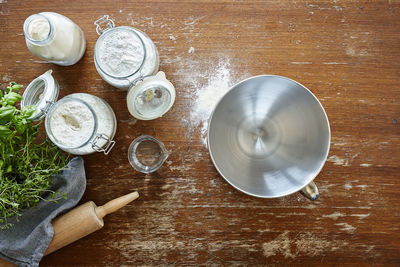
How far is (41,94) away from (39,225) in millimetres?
356

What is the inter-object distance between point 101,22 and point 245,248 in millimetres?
786

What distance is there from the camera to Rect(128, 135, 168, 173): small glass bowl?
88cm

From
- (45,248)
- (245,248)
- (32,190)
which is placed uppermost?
(32,190)

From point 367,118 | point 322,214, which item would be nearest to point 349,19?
point 367,118

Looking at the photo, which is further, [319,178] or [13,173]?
[319,178]

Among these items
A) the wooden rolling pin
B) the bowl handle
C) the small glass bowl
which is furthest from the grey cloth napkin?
the bowl handle

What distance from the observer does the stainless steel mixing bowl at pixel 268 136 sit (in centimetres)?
83

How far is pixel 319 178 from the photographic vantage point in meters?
0.91

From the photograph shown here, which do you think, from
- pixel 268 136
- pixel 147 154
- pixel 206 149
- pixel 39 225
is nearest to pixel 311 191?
pixel 268 136

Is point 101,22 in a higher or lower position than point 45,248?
higher

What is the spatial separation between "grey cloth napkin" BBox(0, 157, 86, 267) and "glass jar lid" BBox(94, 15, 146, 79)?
0.29 metres

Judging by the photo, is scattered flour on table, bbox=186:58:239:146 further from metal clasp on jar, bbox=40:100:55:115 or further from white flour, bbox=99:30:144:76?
metal clasp on jar, bbox=40:100:55:115

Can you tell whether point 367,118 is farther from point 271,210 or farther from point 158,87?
point 158,87

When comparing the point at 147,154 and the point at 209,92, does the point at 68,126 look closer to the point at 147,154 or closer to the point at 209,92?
the point at 147,154
